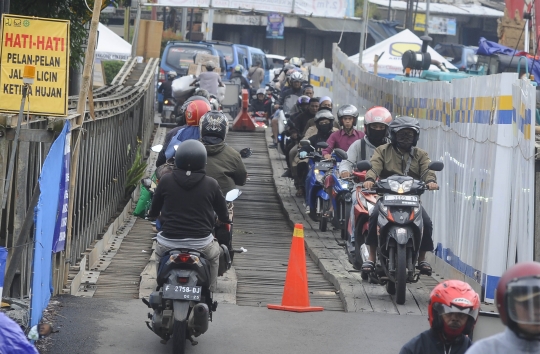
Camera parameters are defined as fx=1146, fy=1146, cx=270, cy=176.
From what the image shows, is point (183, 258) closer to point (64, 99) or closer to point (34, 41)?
point (64, 99)

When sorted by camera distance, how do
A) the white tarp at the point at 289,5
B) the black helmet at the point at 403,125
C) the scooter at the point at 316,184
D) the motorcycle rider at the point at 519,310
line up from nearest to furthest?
the motorcycle rider at the point at 519,310 → the black helmet at the point at 403,125 → the scooter at the point at 316,184 → the white tarp at the point at 289,5

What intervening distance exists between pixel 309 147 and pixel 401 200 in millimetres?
5484

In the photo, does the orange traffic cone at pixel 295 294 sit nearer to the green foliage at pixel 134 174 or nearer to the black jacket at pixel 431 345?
the black jacket at pixel 431 345

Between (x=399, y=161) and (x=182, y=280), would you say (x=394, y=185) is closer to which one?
(x=399, y=161)

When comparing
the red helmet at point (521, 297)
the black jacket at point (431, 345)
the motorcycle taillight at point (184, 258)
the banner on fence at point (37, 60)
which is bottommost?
the motorcycle taillight at point (184, 258)

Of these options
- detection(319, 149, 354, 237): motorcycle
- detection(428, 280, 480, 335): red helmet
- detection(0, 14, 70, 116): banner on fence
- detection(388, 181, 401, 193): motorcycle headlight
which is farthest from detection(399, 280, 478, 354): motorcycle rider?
detection(319, 149, 354, 237): motorcycle

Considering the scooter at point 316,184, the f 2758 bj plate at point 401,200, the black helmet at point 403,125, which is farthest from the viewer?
the scooter at point 316,184

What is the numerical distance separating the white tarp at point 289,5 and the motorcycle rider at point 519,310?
88.7ft

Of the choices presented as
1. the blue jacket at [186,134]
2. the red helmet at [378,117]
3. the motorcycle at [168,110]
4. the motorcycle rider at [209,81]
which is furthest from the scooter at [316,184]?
the motorcycle at [168,110]

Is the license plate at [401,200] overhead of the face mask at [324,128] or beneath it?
beneath

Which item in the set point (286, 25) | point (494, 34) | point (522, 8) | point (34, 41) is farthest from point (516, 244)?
point (494, 34)

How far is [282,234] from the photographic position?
1579cm

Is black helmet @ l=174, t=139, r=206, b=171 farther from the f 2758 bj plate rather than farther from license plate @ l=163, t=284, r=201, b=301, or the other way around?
the f 2758 bj plate

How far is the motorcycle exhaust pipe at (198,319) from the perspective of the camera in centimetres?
764
